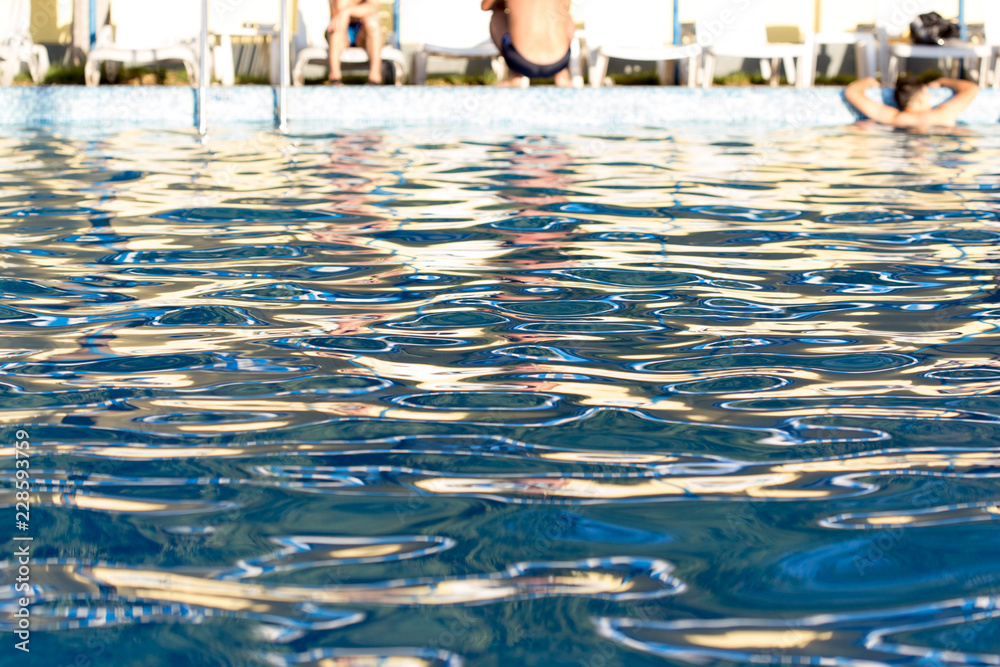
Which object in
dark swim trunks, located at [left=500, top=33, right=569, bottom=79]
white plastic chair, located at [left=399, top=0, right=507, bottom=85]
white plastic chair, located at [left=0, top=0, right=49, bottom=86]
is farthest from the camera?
white plastic chair, located at [left=399, top=0, right=507, bottom=85]

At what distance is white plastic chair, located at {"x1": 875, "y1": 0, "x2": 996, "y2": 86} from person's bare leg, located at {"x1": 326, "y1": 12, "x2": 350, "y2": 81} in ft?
17.8

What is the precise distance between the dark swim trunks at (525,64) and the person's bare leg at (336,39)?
1.75 m

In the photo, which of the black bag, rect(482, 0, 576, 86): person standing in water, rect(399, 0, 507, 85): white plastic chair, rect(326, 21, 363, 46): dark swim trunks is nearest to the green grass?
rect(326, 21, 363, 46): dark swim trunks

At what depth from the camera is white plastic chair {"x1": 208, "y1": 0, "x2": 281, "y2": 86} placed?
1031cm

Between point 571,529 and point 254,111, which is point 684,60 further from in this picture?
point 571,529

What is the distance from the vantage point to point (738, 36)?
1050cm

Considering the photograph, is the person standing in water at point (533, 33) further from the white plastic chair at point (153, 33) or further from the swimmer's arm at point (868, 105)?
the white plastic chair at point (153, 33)

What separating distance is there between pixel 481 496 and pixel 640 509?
24 cm

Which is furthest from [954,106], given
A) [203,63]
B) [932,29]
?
[203,63]

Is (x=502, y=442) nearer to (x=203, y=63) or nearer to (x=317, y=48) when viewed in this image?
(x=203, y=63)

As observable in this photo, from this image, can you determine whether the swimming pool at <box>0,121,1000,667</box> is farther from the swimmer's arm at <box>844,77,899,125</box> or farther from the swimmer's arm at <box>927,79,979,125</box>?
the swimmer's arm at <box>844,77,899,125</box>

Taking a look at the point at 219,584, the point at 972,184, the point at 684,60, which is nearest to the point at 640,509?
the point at 219,584

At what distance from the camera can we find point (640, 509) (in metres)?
1.55

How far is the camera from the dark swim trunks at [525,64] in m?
8.53
